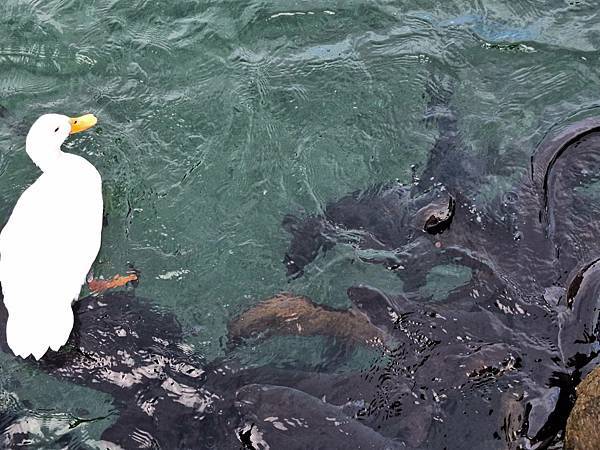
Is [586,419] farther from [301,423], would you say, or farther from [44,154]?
[44,154]

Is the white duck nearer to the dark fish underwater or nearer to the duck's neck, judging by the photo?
the duck's neck

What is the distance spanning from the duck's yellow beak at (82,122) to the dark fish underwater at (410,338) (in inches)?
61.8

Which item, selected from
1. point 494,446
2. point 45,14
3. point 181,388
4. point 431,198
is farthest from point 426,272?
point 45,14

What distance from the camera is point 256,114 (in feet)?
21.4

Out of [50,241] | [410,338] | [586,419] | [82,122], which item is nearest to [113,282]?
[50,241]

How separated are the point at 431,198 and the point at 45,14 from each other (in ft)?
14.5

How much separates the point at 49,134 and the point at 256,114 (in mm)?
1827

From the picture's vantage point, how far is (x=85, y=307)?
5.71 meters

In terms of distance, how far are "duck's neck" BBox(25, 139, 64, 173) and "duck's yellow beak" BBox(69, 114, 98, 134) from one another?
0.73ft

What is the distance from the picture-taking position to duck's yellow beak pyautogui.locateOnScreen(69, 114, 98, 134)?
620cm

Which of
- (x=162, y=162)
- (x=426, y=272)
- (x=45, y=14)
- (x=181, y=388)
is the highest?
(x=45, y=14)

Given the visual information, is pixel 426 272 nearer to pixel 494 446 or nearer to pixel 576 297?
pixel 576 297

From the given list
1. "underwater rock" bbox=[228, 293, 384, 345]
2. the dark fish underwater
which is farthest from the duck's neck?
"underwater rock" bbox=[228, 293, 384, 345]

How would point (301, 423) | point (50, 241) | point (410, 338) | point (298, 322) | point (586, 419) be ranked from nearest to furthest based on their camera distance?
point (586, 419) → point (301, 423) → point (410, 338) → point (298, 322) → point (50, 241)
